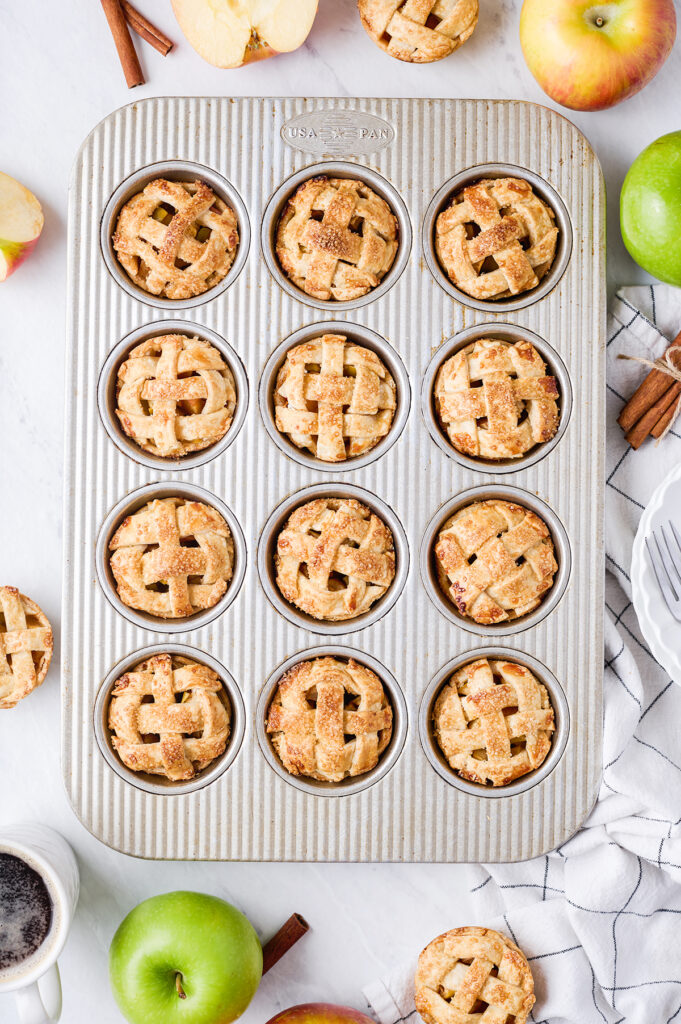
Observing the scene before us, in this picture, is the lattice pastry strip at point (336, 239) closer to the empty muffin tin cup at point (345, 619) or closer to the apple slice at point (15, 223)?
the empty muffin tin cup at point (345, 619)

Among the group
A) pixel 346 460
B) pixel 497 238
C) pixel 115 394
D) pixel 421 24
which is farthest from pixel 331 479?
pixel 421 24

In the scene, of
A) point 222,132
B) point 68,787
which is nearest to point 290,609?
point 68,787

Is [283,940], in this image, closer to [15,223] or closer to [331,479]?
[331,479]

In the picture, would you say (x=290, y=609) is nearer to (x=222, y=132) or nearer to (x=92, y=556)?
(x=92, y=556)

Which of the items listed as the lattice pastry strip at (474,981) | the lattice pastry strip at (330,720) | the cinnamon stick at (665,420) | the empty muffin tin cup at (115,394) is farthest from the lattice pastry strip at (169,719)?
the cinnamon stick at (665,420)

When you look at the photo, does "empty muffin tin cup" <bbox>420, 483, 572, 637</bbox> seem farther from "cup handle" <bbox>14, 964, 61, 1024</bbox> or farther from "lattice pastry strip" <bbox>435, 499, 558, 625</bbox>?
"cup handle" <bbox>14, 964, 61, 1024</bbox>

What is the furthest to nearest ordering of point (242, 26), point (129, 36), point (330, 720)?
point (129, 36) < point (242, 26) < point (330, 720)
